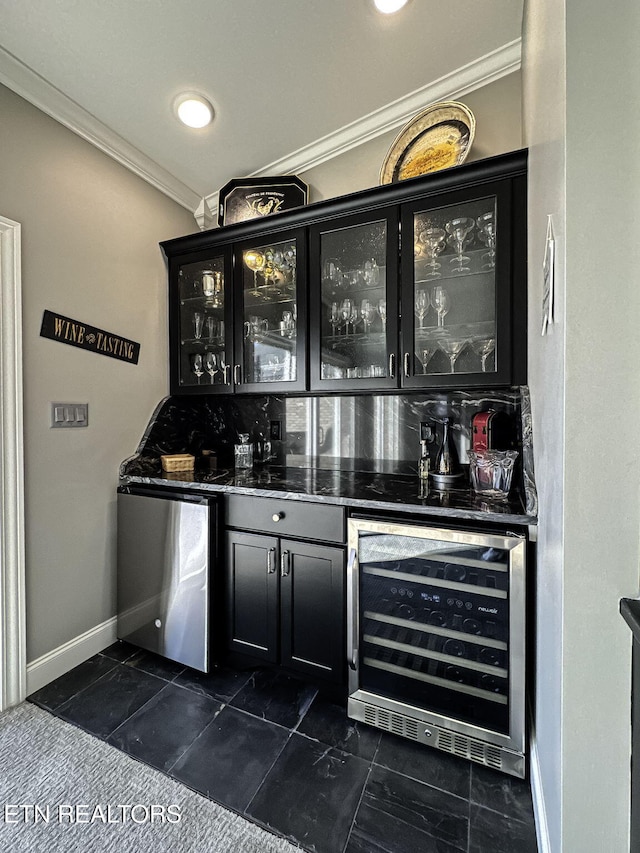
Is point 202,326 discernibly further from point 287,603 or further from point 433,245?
point 287,603

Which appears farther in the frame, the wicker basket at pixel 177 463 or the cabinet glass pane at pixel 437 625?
the wicker basket at pixel 177 463

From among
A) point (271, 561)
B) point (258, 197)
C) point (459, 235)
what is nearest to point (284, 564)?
point (271, 561)

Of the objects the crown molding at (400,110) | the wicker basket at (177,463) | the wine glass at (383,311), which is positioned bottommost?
the wicker basket at (177,463)

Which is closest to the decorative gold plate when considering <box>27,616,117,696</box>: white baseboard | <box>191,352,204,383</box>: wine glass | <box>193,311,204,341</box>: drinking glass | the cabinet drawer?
<box>193,311,204,341</box>: drinking glass

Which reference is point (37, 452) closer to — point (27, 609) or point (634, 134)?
point (27, 609)

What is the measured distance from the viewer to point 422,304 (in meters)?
1.68

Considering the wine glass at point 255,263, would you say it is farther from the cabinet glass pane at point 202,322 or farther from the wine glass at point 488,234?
the wine glass at point 488,234

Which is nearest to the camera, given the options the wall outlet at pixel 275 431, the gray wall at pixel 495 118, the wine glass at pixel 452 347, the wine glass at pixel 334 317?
the wine glass at pixel 452 347

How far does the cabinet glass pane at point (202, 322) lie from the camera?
220 cm

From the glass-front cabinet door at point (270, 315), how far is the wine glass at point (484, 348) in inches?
32.8

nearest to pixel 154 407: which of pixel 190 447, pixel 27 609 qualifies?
pixel 190 447

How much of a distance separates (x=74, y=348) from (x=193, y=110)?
1.36 m

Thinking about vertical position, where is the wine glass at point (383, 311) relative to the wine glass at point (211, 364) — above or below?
above

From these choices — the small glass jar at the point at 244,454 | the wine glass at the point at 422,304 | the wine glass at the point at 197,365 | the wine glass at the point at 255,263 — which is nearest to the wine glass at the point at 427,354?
the wine glass at the point at 422,304
